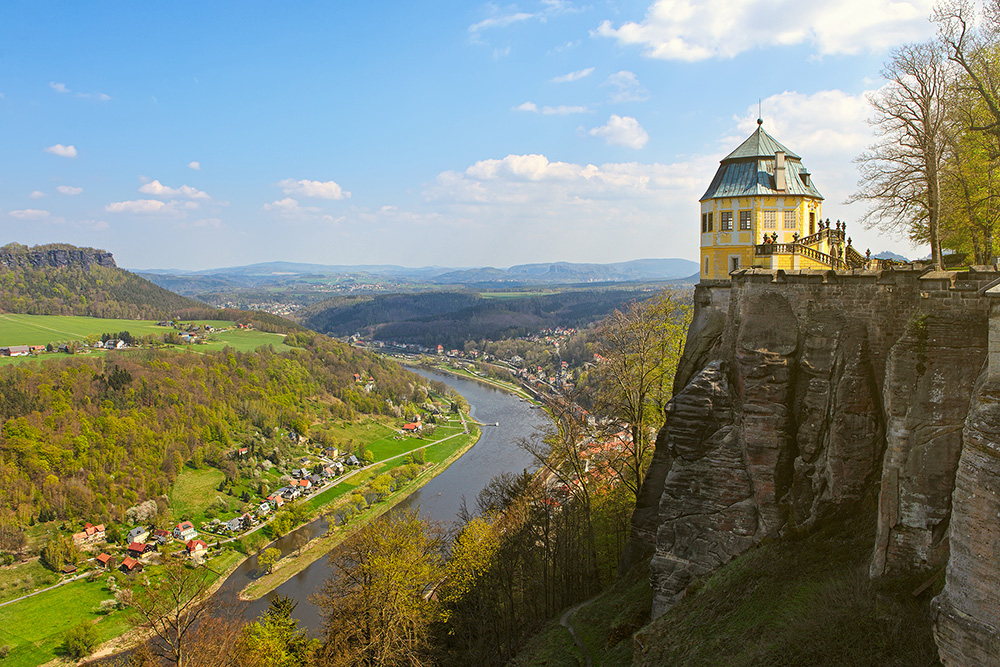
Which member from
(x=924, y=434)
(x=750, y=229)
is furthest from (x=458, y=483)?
(x=924, y=434)

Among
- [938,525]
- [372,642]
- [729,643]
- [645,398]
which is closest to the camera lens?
[938,525]

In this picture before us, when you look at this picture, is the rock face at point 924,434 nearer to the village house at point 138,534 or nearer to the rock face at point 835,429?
the rock face at point 835,429

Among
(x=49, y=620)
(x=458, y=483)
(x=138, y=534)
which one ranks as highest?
(x=458, y=483)

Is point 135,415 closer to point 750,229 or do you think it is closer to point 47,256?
point 750,229

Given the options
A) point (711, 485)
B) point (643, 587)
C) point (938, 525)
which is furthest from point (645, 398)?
point (938, 525)

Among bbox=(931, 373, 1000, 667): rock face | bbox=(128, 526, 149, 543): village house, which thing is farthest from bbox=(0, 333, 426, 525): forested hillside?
bbox=(931, 373, 1000, 667): rock face

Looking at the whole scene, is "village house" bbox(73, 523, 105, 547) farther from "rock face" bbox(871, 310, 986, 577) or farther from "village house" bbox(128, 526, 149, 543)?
"rock face" bbox(871, 310, 986, 577)

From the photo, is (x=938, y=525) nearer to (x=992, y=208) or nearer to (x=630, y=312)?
(x=992, y=208)
